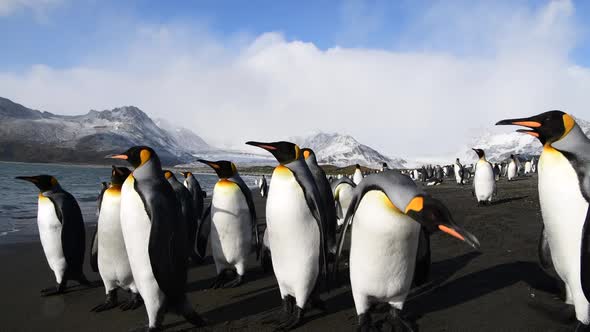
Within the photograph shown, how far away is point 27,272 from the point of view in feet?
16.2

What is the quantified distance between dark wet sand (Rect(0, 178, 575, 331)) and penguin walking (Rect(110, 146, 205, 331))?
37cm

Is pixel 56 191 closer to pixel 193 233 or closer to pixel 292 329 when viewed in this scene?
pixel 193 233

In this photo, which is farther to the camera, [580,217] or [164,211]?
[164,211]

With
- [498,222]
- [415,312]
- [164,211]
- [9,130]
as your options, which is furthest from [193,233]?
[9,130]

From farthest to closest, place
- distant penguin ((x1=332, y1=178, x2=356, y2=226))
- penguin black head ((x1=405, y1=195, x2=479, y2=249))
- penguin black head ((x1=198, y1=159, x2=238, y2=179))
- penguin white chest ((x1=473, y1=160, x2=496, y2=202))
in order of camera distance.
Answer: penguin white chest ((x1=473, y1=160, x2=496, y2=202)) → distant penguin ((x1=332, y1=178, x2=356, y2=226)) → penguin black head ((x1=198, y1=159, x2=238, y2=179)) → penguin black head ((x1=405, y1=195, x2=479, y2=249))

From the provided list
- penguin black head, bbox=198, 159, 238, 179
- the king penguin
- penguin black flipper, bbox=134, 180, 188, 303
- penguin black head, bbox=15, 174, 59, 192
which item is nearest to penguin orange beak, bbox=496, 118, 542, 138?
penguin black flipper, bbox=134, 180, 188, 303

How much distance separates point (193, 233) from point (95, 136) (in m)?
146

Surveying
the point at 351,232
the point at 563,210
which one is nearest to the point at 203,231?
the point at 351,232

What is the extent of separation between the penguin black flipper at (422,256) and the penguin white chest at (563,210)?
827 mm

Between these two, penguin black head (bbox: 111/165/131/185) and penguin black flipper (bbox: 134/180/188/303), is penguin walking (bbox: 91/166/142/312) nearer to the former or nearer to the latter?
penguin black head (bbox: 111/165/131/185)

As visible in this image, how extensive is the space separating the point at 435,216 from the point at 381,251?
0.53m

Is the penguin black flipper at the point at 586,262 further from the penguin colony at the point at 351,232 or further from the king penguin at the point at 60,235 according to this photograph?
the king penguin at the point at 60,235

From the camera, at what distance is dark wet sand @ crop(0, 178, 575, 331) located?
3039mm

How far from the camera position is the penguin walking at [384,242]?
2.58 metres
